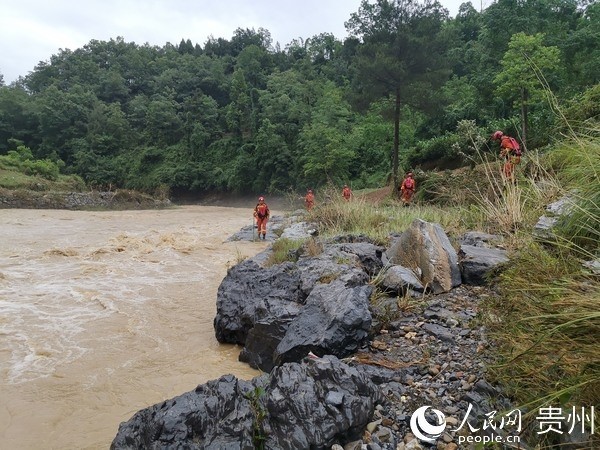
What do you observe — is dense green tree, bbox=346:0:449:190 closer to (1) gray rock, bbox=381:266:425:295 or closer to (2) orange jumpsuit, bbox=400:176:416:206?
(2) orange jumpsuit, bbox=400:176:416:206

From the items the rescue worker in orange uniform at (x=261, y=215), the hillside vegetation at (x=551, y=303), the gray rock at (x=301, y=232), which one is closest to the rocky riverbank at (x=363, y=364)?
the hillside vegetation at (x=551, y=303)

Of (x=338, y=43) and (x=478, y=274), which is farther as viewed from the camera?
(x=338, y=43)

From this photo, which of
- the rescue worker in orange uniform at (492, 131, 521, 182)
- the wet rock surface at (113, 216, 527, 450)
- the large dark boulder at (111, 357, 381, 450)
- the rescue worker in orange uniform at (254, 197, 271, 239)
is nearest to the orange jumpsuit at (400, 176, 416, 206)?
the rescue worker in orange uniform at (254, 197, 271, 239)

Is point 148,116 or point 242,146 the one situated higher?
point 148,116

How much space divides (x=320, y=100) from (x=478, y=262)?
3681cm

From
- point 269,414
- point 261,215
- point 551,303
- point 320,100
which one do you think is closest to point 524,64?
point 261,215

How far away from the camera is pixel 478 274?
4285mm

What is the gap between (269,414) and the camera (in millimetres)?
2459

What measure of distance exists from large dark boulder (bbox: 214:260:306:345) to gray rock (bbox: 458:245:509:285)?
1833 mm

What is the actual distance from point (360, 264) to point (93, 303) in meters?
4.28

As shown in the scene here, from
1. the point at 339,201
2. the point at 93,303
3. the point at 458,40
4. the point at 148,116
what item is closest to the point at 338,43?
the point at 458,40

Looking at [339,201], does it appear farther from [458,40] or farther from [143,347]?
[458,40]

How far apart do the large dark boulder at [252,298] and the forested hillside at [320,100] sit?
9.49 feet

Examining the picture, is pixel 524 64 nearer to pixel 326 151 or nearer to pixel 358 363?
pixel 326 151
